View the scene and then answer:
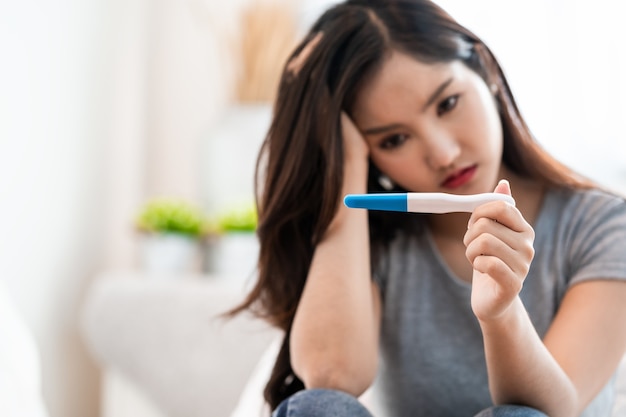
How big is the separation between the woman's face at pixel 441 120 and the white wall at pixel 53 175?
0.86 meters

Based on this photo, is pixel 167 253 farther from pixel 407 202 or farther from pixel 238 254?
pixel 407 202

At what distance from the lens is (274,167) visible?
2.42 ft

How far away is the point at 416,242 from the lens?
0.83 metres

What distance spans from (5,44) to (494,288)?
108 centimetres

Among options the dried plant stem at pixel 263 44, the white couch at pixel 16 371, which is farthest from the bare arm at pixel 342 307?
the dried plant stem at pixel 263 44

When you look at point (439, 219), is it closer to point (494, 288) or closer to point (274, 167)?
point (274, 167)

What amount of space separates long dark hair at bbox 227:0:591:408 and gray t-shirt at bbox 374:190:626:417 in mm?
39

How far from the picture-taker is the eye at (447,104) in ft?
2.13

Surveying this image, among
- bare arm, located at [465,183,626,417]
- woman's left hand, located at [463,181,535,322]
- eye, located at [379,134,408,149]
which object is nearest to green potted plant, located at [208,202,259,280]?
eye, located at [379,134,408,149]

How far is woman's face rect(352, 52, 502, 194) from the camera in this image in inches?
25.3

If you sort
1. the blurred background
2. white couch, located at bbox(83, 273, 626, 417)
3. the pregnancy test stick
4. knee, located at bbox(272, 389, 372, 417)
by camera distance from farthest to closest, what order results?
1. white couch, located at bbox(83, 273, 626, 417)
2. the blurred background
3. knee, located at bbox(272, 389, 372, 417)
4. the pregnancy test stick

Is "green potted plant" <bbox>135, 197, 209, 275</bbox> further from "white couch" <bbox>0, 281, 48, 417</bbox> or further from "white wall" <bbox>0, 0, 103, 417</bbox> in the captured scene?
"white couch" <bbox>0, 281, 48, 417</bbox>

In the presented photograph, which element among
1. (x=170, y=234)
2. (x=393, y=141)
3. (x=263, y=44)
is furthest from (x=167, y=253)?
(x=393, y=141)

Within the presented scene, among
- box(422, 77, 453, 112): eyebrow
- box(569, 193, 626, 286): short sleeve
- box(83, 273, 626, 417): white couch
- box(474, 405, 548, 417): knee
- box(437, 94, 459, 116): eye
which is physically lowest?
box(83, 273, 626, 417): white couch
